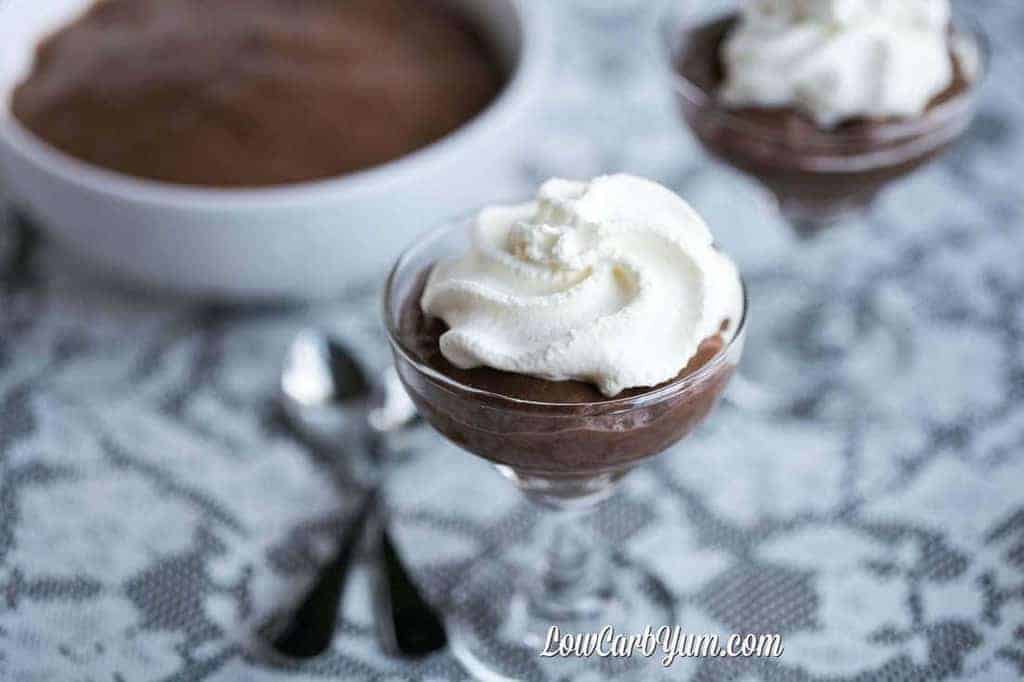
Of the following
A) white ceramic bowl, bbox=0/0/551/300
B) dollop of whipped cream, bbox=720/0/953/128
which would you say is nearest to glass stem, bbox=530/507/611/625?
white ceramic bowl, bbox=0/0/551/300

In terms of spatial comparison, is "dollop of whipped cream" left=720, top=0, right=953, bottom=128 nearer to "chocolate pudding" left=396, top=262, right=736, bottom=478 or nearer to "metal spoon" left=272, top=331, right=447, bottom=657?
"chocolate pudding" left=396, top=262, right=736, bottom=478

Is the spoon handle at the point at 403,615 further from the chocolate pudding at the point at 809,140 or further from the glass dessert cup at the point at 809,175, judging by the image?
the chocolate pudding at the point at 809,140

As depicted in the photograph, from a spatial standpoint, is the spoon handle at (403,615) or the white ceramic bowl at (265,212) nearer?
the spoon handle at (403,615)

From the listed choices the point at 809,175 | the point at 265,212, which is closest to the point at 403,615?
the point at 265,212

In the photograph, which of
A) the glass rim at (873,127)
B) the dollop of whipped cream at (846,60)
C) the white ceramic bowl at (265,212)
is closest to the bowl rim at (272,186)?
the white ceramic bowl at (265,212)

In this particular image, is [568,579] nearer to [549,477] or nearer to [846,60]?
[549,477]
